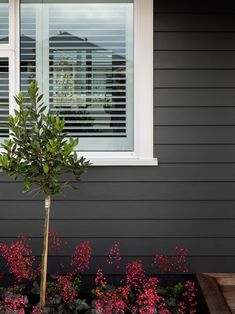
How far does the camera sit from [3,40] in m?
4.30

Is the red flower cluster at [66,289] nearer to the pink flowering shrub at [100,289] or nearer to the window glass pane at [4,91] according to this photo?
the pink flowering shrub at [100,289]

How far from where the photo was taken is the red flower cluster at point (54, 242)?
4215 millimetres

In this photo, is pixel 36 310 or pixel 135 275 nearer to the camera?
pixel 36 310

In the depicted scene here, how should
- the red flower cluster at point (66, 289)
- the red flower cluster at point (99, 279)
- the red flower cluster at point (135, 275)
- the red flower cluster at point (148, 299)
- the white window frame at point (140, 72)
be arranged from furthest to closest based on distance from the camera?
the white window frame at point (140, 72), the red flower cluster at point (99, 279), the red flower cluster at point (135, 275), the red flower cluster at point (66, 289), the red flower cluster at point (148, 299)

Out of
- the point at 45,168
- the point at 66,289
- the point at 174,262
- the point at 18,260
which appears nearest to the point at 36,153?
the point at 45,168

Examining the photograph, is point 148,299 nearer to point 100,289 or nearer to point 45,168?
point 100,289

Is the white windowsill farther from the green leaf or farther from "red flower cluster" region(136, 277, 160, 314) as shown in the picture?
"red flower cluster" region(136, 277, 160, 314)

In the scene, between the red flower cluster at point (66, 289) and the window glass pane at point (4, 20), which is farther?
the window glass pane at point (4, 20)

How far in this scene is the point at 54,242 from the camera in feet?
13.8

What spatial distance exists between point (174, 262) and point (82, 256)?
0.70 metres

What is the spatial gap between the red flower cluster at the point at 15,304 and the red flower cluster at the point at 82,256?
0.45 meters

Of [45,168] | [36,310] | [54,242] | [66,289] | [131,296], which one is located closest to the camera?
[45,168]

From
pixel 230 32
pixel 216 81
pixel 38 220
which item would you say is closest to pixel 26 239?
pixel 38 220

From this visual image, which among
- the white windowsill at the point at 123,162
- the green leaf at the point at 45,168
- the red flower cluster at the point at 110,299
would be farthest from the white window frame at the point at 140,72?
the red flower cluster at the point at 110,299
